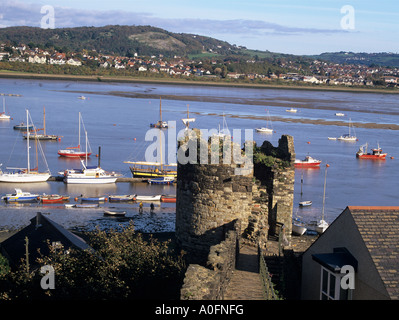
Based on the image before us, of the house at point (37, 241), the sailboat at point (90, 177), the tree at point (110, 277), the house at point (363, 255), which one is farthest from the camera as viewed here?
the sailboat at point (90, 177)

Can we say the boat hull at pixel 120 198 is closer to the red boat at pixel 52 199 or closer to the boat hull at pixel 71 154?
the red boat at pixel 52 199

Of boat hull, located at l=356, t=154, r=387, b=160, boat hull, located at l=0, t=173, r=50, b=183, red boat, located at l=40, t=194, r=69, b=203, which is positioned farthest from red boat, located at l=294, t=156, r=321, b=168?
boat hull, located at l=0, t=173, r=50, b=183

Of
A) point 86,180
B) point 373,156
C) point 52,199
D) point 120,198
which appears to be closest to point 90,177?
point 86,180

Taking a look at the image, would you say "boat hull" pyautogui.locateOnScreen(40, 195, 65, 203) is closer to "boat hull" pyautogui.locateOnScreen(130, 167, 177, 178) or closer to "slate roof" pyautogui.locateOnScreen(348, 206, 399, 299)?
"boat hull" pyautogui.locateOnScreen(130, 167, 177, 178)

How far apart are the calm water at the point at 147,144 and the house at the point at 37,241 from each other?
35.3 ft

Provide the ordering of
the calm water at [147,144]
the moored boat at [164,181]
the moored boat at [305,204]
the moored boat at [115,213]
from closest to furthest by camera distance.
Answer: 1. the moored boat at [115,213]
2. the calm water at [147,144]
3. the moored boat at [305,204]
4. the moored boat at [164,181]

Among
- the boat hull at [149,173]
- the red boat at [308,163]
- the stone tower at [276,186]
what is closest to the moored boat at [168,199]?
the boat hull at [149,173]

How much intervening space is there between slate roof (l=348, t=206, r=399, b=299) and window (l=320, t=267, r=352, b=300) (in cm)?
84

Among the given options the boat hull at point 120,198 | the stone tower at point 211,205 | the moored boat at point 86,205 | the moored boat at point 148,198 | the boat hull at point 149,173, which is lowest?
the moored boat at point 86,205

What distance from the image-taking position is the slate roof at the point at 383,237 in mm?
9477

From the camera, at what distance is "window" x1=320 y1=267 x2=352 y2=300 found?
A: 34.4ft

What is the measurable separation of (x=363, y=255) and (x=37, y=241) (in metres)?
14.1

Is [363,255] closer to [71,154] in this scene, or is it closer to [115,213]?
[115,213]
